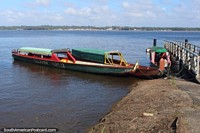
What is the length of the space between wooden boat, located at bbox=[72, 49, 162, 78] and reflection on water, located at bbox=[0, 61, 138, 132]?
84 cm

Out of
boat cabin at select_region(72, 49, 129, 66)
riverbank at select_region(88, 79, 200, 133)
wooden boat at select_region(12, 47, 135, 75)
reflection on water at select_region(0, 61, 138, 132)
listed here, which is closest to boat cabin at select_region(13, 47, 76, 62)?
wooden boat at select_region(12, 47, 135, 75)

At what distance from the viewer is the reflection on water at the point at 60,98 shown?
503 inches

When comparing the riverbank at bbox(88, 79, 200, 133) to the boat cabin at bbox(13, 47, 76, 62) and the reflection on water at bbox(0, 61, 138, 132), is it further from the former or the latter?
the boat cabin at bbox(13, 47, 76, 62)

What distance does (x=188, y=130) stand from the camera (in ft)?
27.5

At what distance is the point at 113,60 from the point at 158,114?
675 inches

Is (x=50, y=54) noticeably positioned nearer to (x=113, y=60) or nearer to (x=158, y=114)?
(x=113, y=60)

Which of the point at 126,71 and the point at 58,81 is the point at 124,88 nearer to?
the point at 126,71

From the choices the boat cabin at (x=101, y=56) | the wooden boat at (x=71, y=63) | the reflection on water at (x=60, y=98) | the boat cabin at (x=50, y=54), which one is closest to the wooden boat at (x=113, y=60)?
the boat cabin at (x=101, y=56)

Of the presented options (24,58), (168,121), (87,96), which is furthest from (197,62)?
(24,58)

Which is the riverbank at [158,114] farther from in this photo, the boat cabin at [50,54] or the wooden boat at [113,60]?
the boat cabin at [50,54]

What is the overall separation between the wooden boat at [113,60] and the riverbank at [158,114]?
7.89 meters

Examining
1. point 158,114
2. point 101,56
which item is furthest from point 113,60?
point 158,114

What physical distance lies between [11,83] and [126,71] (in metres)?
8.93

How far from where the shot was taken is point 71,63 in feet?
91.6
